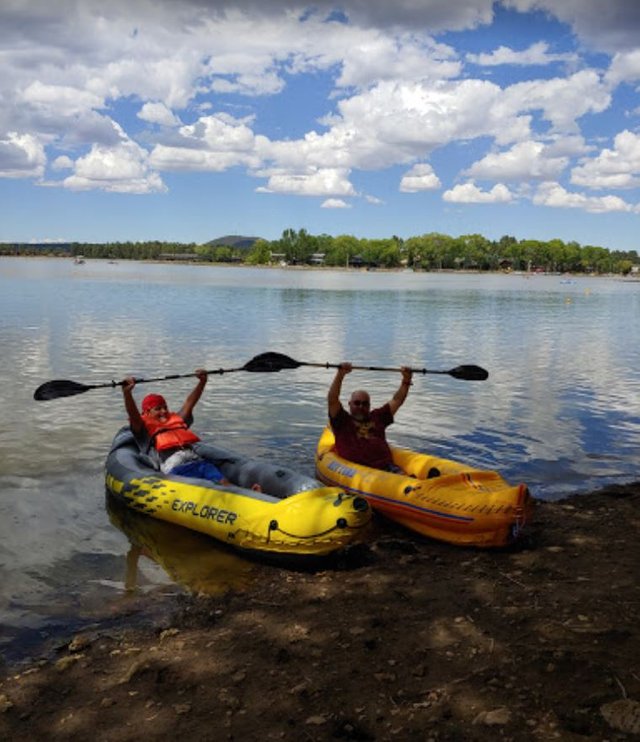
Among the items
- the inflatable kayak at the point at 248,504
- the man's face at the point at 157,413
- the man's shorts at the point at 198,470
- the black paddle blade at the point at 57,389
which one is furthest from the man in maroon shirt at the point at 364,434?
the black paddle blade at the point at 57,389

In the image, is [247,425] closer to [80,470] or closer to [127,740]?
[80,470]

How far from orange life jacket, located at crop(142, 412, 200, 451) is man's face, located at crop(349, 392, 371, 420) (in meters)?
2.05

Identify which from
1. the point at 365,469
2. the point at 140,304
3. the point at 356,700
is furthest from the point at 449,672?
the point at 140,304

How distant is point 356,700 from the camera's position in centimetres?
429

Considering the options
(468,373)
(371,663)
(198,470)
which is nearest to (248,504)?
(198,470)

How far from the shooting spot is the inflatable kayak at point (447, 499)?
705 cm

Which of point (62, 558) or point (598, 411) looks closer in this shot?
point (62, 558)

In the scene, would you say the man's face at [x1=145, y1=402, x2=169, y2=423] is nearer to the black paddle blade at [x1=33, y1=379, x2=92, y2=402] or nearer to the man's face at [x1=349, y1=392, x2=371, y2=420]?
the black paddle blade at [x1=33, y1=379, x2=92, y2=402]

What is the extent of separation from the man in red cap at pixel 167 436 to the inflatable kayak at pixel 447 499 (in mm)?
1629

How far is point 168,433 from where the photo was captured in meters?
9.25

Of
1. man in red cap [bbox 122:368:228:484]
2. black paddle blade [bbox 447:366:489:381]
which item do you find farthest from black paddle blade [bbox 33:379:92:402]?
black paddle blade [bbox 447:366:489:381]

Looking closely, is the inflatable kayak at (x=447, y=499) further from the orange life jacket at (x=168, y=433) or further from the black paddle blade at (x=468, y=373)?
the black paddle blade at (x=468, y=373)

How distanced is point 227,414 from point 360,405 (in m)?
5.90

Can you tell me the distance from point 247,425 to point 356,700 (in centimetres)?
928
